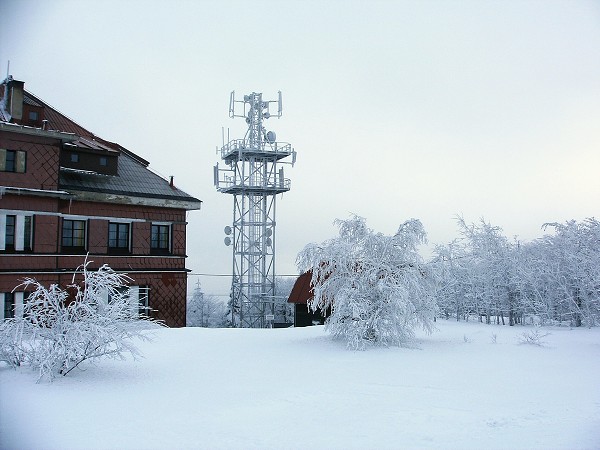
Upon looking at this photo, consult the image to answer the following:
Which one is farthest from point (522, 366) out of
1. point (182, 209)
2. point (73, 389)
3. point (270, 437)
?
point (182, 209)

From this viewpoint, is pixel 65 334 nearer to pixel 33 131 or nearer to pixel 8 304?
pixel 8 304

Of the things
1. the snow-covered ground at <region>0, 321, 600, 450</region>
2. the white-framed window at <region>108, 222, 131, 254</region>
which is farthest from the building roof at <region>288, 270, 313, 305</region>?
the snow-covered ground at <region>0, 321, 600, 450</region>

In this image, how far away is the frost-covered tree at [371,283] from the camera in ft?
52.5

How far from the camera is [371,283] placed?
16719 mm

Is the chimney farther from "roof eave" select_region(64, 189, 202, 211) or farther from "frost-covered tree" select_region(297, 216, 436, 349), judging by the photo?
"frost-covered tree" select_region(297, 216, 436, 349)

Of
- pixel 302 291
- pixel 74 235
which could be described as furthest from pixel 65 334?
pixel 302 291

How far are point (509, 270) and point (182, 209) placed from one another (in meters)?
16.3

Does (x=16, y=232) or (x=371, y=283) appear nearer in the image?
(x=371, y=283)

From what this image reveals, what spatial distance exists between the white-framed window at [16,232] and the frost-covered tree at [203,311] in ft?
130

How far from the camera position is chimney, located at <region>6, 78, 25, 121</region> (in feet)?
70.6

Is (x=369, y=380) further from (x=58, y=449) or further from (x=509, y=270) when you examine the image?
(x=509, y=270)

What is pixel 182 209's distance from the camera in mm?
25500

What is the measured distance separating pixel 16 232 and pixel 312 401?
15.3 metres

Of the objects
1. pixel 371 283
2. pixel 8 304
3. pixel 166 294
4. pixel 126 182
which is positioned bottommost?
pixel 8 304
